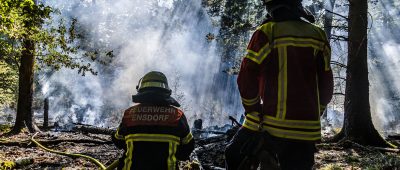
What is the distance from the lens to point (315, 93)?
2744 mm

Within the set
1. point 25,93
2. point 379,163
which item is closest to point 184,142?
point 379,163

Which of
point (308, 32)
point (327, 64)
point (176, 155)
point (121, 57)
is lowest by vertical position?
point (176, 155)

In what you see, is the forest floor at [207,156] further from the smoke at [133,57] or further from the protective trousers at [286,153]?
the smoke at [133,57]

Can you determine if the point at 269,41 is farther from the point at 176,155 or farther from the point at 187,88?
the point at 187,88

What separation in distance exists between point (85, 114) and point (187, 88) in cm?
1688

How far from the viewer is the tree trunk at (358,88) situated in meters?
8.04

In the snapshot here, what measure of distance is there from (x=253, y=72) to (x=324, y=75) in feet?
2.24

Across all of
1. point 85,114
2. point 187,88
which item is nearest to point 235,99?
point 187,88

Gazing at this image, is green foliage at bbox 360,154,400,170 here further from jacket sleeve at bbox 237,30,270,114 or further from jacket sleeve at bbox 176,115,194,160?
jacket sleeve at bbox 237,30,270,114

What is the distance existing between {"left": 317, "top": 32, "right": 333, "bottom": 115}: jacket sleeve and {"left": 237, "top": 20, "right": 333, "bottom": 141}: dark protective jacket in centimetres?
11

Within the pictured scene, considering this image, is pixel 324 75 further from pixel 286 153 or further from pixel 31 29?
pixel 31 29

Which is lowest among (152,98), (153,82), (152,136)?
(152,136)

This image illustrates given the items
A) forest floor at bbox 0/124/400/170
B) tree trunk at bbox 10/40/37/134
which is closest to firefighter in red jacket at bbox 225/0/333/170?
forest floor at bbox 0/124/400/170

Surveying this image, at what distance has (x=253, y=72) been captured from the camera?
270 centimetres
